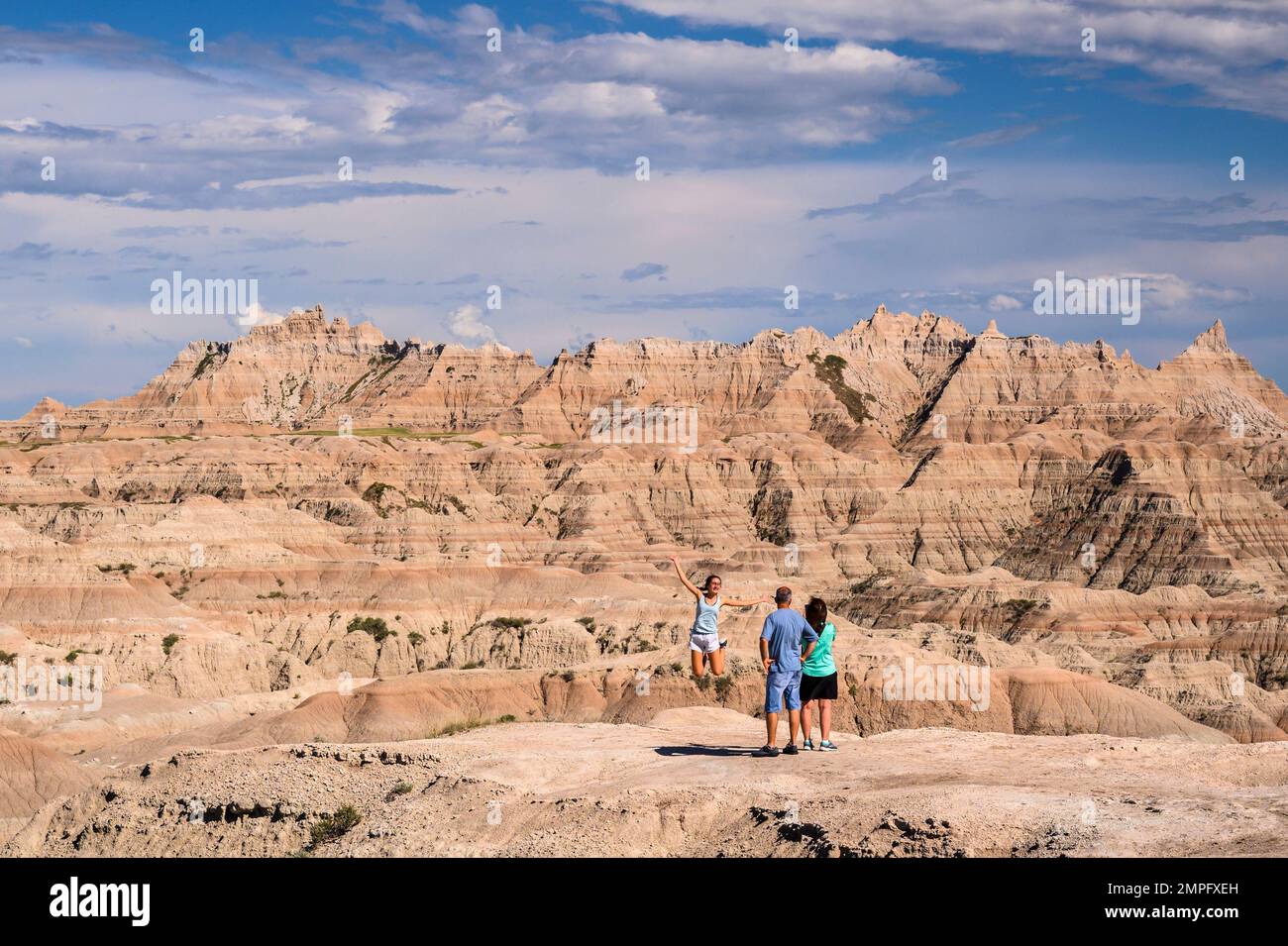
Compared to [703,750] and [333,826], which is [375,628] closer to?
[703,750]

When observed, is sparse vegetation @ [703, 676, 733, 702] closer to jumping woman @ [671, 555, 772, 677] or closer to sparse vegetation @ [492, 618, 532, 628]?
sparse vegetation @ [492, 618, 532, 628]

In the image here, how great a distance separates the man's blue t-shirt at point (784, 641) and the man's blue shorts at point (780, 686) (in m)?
0.07

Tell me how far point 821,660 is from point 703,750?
131 inches

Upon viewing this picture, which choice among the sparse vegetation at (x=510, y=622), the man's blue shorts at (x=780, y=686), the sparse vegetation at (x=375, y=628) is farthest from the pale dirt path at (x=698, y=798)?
the sparse vegetation at (x=375, y=628)

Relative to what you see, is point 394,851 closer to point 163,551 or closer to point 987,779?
point 987,779

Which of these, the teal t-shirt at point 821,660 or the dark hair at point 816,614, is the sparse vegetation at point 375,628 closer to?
the dark hair at point 816,614

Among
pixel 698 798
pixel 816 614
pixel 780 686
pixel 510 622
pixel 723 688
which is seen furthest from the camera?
pixel 510 622

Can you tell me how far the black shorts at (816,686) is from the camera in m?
24.3

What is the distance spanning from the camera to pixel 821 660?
2400 centimetres

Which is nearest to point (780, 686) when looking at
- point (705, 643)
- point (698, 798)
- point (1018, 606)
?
point (705, 643)

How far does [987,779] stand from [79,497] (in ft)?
480

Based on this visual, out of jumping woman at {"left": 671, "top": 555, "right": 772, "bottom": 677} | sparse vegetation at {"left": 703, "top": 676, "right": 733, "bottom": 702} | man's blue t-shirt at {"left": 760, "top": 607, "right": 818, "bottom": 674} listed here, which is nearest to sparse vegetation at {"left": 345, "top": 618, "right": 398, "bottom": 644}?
sparse vegetation at {"left": 703, "top": 676, "right": 733, "bottom": 702}

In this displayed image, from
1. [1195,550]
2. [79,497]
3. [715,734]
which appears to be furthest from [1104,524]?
[715,734]

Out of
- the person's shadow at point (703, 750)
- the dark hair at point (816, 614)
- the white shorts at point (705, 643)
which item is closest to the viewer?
the dark hair at point (816, 614)
